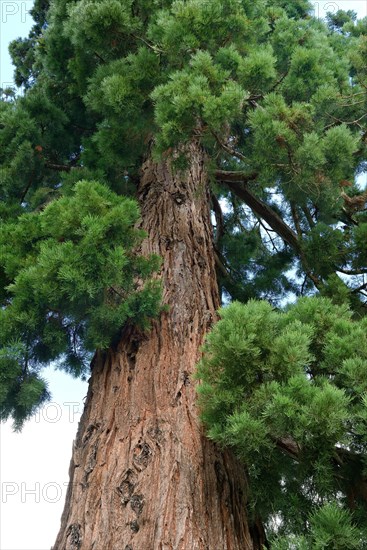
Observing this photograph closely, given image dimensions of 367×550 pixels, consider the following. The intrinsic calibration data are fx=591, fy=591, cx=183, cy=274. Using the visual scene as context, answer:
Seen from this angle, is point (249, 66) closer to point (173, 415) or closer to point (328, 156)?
point (328, 156)

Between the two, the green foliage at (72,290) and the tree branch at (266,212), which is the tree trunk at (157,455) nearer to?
the green foliage at (72,290)

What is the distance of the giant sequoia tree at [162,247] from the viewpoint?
2.60m

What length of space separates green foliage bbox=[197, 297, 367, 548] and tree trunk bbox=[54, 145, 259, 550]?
233mm

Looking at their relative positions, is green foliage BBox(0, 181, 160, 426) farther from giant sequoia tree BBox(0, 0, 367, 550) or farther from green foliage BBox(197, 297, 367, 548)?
green foliage BBox(197, 297, 367, 548)

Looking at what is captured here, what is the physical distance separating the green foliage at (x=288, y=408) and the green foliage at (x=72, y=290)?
68 centimetres

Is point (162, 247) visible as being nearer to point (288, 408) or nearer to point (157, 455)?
point (157, 455)

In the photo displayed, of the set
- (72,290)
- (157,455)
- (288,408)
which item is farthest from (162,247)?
(288,408)

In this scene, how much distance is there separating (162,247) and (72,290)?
1071 millimetres

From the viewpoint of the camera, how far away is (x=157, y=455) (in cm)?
276

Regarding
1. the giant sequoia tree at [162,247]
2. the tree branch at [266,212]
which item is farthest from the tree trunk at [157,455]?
the tree branch at [266,212]

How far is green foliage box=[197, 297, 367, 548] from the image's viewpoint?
7.72 ft

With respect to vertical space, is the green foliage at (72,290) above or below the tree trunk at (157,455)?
above

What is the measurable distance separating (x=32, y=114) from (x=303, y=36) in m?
2.35

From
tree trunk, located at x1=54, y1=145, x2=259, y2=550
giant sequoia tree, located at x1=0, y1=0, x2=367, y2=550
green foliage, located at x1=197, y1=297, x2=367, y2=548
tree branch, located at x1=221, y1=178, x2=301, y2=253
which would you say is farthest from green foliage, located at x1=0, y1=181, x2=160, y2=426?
tree branch, located at x1=221, y1=178, x2=301, y2=253
